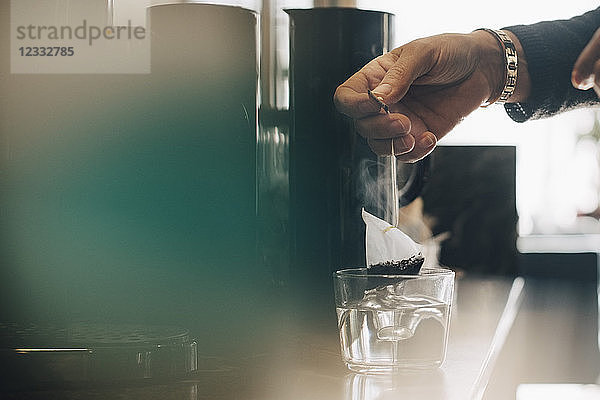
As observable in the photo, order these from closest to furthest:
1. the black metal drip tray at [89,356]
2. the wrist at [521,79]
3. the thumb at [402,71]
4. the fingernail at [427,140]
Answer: the black metal drip tray at [89,356], the thumb at [402,71], the fingernail at [427,140], the wrist at [521,79]

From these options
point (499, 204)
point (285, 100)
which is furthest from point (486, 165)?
point (285, 100)

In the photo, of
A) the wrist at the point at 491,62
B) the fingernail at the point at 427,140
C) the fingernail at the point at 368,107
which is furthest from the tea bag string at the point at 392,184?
the wrist at the point at 491,62

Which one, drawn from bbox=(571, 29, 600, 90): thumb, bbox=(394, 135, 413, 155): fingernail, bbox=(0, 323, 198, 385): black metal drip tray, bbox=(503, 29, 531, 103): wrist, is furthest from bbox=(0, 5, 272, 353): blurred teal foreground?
bbox=(503, 29, 531, 103): wrist

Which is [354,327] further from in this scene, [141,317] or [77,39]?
[77,39]

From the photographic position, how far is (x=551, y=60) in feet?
2.59

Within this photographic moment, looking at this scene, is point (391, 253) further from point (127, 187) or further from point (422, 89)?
point (422, 89)

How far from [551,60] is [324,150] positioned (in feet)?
1.25

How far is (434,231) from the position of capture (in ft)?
4.09

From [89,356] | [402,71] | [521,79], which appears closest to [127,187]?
[89,356]

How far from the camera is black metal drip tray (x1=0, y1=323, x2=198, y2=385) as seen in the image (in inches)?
16.3

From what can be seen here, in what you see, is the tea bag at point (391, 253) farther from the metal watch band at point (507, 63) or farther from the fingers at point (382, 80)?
the metal watch band at point (507, 63)

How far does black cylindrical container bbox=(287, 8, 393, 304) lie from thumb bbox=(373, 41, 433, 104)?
0.02 metres

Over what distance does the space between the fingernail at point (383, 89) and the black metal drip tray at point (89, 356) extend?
0.63 feet

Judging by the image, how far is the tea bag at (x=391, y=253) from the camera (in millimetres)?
457
